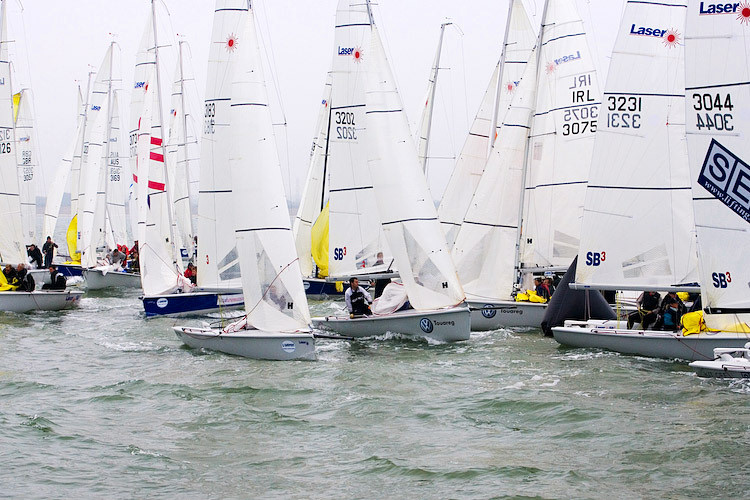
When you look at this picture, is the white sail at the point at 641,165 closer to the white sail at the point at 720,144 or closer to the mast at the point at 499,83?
the white sail at the point at 720,144

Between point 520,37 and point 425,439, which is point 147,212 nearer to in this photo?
point 520,37

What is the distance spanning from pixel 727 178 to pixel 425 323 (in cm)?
593

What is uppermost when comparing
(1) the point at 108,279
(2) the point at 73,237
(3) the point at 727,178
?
(3) the point at 727,178

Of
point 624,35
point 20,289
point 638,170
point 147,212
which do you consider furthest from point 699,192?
point 20,289

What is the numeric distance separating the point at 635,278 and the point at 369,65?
5936 millimetres

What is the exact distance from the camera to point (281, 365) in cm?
1435

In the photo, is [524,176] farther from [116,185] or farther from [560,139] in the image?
[116,185]

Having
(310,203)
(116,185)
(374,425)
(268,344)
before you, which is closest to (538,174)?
(268,344)

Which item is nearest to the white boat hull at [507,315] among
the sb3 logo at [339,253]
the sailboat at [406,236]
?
the sailboat at [406,236]

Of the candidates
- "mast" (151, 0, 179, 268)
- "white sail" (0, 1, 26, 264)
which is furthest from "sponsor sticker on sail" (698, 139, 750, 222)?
"white sail" (0, 1, 26, 264)

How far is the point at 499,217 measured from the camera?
19297mm

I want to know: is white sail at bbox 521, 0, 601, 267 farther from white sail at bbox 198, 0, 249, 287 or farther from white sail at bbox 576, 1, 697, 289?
white sail at bbox 198, 0, 249, 287

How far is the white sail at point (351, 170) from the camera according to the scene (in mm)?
18375

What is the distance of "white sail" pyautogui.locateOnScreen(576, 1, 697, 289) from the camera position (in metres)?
15.6
